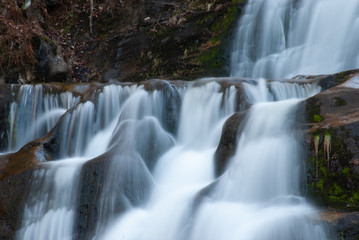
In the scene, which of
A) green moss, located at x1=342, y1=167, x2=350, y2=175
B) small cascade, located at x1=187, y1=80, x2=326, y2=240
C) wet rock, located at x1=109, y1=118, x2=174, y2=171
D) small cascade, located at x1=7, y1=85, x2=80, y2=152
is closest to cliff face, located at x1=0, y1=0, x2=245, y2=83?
small cascade, located at x1=7, y1=85, x2=80, y2=152

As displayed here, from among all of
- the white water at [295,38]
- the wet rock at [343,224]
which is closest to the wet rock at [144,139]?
the wet rock at [343,224]

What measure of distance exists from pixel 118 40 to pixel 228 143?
7.39 meters

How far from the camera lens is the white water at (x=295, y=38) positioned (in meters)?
7.16

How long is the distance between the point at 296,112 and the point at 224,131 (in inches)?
37.5

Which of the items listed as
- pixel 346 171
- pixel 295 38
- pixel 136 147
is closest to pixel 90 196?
pixel 136 147

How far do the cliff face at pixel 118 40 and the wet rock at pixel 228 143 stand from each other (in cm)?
442

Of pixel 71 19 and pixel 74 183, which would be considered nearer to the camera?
pixel 74 183

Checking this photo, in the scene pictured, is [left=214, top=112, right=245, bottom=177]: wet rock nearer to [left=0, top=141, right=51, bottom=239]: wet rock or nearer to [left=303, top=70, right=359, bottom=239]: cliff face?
[left=303, top=70, right=359, bottom=239]: cliff face

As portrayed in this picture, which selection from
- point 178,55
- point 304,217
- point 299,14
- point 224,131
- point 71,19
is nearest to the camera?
point 304,217

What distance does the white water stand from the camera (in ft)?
23.5

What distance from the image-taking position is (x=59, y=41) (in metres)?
11.4

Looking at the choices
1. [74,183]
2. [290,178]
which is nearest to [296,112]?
[290,178]

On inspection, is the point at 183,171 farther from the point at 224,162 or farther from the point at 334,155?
the point at 334,155

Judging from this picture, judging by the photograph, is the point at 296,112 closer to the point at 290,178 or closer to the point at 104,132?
the point at 290,178
